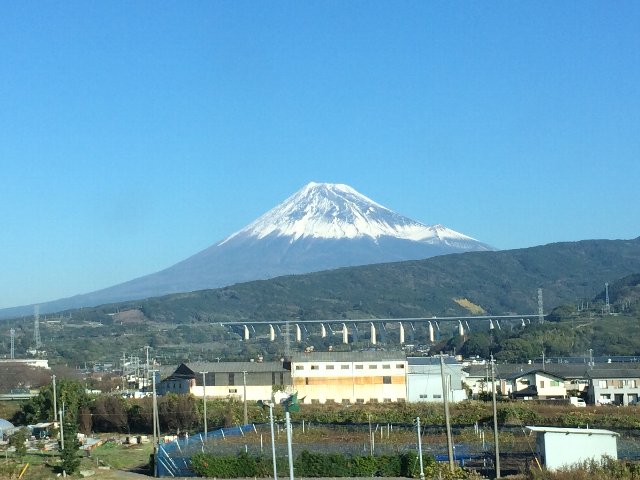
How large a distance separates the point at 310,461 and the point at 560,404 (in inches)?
654

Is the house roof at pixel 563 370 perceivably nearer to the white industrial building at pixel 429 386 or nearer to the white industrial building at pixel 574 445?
the white industrial building at pixel 429 386

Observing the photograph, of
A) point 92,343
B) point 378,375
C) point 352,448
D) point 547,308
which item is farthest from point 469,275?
point 352,448

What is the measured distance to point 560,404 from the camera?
36469mm

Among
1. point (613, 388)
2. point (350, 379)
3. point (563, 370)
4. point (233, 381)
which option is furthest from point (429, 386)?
point (563, 370)

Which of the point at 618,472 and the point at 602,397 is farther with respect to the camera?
the point at 602,397

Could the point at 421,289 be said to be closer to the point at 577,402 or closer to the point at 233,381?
the point at 233,381

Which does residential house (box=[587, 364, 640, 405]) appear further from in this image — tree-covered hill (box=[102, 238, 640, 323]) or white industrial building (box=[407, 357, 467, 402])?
tree-covered hill (box=[102, 238, 640, 323])

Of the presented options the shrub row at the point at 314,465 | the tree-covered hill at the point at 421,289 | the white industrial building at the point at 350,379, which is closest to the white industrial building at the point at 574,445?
the shrub row at the point at 314,465

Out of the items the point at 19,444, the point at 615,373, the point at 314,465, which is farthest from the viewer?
the point at 615,373

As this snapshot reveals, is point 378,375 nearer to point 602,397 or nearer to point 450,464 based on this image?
point 602,397

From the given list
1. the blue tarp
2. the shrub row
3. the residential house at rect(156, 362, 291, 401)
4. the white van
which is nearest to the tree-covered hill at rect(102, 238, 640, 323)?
the residential house at rect(156, 362, 291, 401)

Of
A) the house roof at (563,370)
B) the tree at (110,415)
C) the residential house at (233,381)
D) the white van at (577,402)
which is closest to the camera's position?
the tree at (110,415)

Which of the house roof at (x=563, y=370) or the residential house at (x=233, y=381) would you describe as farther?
the house roof at (x=563, y=370)

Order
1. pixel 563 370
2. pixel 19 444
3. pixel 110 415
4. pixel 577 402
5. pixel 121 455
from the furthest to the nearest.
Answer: pixel 563 370 < pixel 577 402 < pixel 110 415 < pixel 121 455 < pixel 19 444
